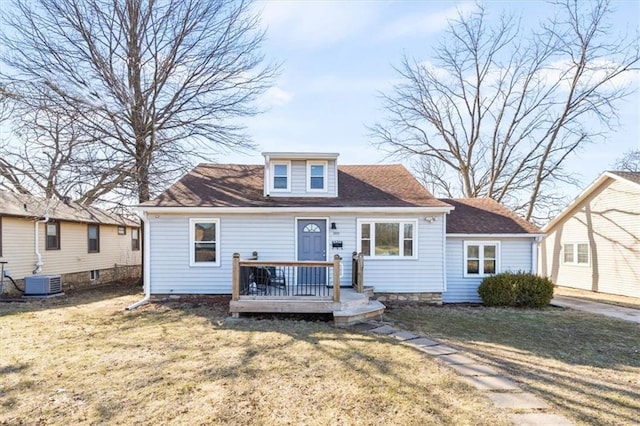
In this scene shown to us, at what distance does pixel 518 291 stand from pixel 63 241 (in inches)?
654

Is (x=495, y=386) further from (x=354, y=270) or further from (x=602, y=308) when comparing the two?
(x=602, y=308)

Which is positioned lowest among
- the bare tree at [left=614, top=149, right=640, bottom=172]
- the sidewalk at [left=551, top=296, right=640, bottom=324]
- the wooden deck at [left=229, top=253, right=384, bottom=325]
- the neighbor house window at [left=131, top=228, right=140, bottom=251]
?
the sidewalk at [left=551, top=296, right=640, bottom=324]

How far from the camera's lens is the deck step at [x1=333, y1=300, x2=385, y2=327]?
7711mm

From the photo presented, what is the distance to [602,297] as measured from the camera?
→ 14016 mm

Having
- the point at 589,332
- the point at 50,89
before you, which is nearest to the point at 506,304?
the point at 589,332

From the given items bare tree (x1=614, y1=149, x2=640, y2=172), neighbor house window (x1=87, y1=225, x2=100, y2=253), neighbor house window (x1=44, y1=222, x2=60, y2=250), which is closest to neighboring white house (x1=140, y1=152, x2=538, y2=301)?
neighbor house window (x1=44, y1=222, x2=60, y2=250)

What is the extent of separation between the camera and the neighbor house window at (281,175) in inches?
445

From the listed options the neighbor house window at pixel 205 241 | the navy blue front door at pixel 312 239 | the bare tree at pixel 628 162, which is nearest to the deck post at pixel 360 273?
the navy blue front door at pixel 312 239

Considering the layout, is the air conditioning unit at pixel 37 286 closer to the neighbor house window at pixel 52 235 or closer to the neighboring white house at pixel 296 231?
the neighbor house window at pixel 52 235

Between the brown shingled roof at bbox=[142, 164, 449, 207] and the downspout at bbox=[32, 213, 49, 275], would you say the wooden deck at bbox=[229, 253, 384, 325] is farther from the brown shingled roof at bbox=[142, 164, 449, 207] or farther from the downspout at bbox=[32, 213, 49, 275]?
the downspout at bbox=[32, 213, 49, 275]

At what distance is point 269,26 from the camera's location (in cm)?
1514

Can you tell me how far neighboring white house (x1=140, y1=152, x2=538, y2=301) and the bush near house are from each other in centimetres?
149

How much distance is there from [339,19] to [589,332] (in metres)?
10.5

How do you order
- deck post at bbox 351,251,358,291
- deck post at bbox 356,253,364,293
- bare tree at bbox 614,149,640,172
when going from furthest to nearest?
1. bare tree at bbox 614,149,640,172
2. deck post at bbox 351,251,358,291
3. deck post at bbox 356,253,364,293
